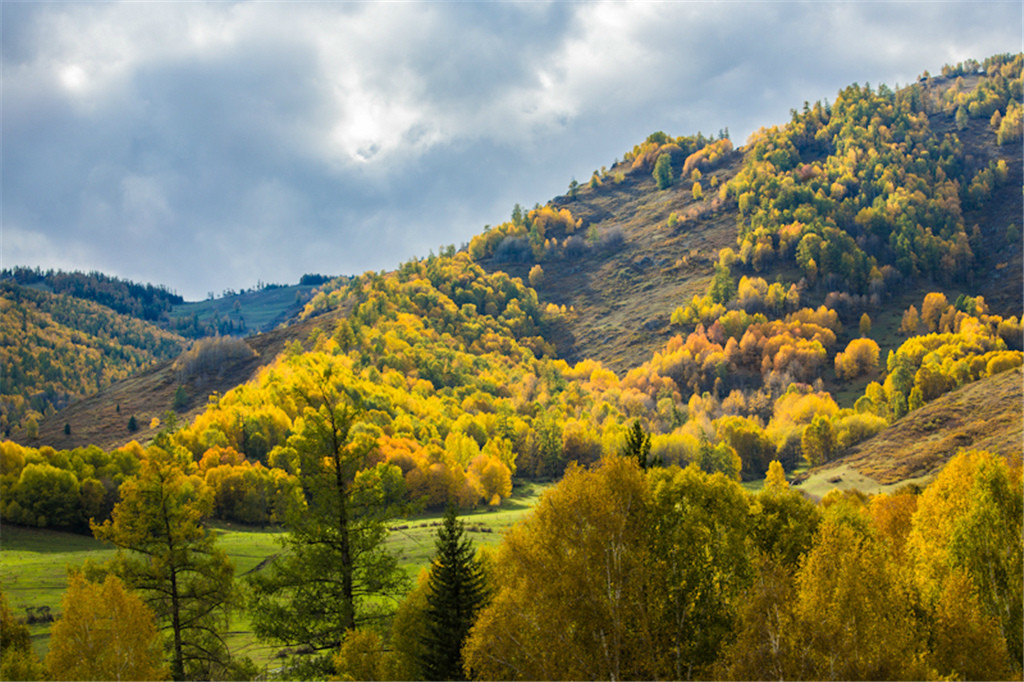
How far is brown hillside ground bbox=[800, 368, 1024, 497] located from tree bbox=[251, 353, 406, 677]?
10881 centimetres

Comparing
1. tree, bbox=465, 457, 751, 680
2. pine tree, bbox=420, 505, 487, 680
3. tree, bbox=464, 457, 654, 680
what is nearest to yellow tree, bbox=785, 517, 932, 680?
tree, bbox=465, 457, 751, 680

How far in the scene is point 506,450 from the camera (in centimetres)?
18012

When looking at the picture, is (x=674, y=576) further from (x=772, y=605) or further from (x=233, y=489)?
(x=233, y=489)

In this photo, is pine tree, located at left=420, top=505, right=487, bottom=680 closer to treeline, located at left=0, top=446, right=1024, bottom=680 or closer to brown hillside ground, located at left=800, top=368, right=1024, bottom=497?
treeline, located at left=0, top=446, right=1024, bottom=680

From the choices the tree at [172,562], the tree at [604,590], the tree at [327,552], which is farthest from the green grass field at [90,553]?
the tree at [604,590]

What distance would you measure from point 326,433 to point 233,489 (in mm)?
113783

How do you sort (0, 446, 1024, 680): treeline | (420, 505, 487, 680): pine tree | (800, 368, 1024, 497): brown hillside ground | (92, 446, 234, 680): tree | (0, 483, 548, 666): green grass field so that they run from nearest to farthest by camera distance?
1. (0, 446, 1024, 680): treeline
2. (92, 446, 234, 680): tree
3. (420, 505, 487, 680): pine tree
4. (0, 483, 548, 666): green grass field
5. (800, 368, 1024, 497): brown hillside ground

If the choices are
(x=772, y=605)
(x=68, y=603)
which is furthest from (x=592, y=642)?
(x=68, y=603)

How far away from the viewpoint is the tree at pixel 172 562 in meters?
31.1

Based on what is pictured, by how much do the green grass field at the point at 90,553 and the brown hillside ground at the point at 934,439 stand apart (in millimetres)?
69669

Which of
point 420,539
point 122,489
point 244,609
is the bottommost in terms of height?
point 420,539

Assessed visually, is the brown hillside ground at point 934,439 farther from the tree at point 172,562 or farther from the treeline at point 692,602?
the tree at point 172,562

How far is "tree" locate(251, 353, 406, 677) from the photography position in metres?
29.3

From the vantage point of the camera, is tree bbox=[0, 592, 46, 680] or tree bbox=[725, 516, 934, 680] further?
tree bbox=[0, 592, 46, 680]
